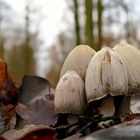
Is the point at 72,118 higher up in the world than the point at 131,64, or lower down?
lower down

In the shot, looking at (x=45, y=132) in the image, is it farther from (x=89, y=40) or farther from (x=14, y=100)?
(x=89, y=40)

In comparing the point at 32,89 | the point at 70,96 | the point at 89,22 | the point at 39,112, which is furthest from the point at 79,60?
the point at 89,22

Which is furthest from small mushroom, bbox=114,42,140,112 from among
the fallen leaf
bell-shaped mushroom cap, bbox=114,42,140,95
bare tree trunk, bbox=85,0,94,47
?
bare tree trunk, bbox=85,0,94,47

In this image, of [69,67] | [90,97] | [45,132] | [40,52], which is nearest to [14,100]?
[69,67]

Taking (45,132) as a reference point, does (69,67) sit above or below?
above

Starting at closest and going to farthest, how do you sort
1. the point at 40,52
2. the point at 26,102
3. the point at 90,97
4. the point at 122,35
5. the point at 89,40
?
the point at 90,97 < the point at 26,102 < the point at 89,40 < the point at 122,35 < the point at 40,52

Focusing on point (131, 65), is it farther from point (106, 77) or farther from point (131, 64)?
point (106, 77)
